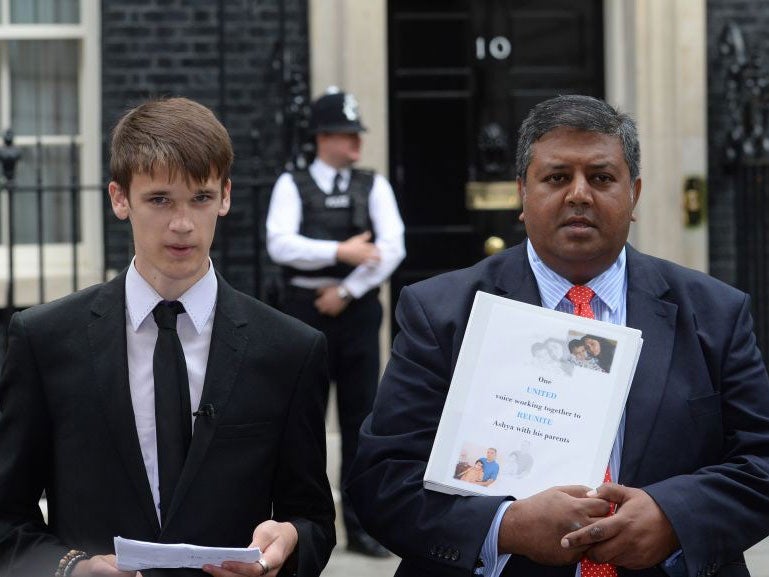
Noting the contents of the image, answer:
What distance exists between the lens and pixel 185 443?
289cm

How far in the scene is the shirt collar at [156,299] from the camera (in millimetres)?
2951

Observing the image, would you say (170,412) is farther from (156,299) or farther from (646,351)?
(646,351)

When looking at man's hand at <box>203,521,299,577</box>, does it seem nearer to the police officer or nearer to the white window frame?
the police officer

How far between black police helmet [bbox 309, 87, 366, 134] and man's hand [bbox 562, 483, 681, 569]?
13.8ft

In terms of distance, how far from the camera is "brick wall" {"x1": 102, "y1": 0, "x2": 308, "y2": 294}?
8.22m

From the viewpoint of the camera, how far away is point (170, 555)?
2.66 metres

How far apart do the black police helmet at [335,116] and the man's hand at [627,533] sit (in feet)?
13.8

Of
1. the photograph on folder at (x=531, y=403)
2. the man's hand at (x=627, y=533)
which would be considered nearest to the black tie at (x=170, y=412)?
the photograph on folder at (x=531, y=403)

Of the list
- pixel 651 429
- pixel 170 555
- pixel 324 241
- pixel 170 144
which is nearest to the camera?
pixel 170 555

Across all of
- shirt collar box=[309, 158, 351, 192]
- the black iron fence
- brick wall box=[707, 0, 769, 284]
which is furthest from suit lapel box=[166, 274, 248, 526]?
brick wall box=[707, 0, 769, 284]

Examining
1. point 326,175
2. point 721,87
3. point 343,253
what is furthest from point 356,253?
point 721,87

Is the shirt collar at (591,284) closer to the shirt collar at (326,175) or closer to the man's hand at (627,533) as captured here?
the man's hand at (627,533)

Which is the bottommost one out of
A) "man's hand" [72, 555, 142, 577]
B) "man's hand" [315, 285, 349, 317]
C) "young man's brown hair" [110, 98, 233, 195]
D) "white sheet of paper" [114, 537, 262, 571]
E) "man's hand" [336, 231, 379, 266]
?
"man's hand" [72, 555, 142, 577]

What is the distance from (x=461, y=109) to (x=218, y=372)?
595 centimetres
